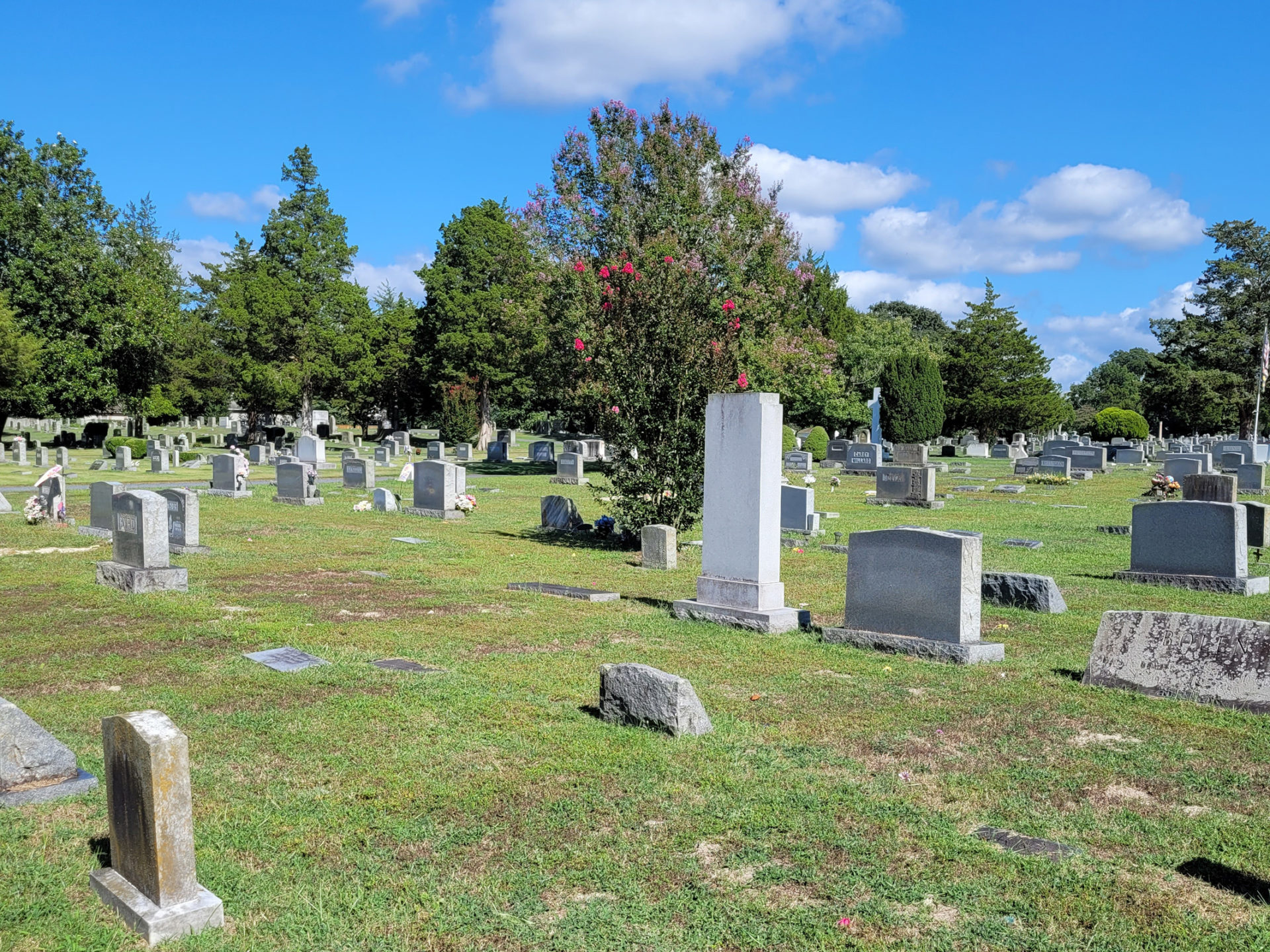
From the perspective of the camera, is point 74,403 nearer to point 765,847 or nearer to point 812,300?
point 812,300

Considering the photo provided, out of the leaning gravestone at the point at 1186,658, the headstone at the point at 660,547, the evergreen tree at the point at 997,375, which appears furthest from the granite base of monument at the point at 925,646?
the evergreen tree at the point at 997,375

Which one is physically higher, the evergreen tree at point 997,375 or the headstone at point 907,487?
the evergreen tree at point 997,375

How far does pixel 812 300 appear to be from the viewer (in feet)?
194

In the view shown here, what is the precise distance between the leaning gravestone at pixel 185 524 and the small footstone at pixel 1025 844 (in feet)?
41.1

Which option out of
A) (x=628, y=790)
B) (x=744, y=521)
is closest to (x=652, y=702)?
(x=628, y=790)

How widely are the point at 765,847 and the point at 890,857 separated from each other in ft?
1.89

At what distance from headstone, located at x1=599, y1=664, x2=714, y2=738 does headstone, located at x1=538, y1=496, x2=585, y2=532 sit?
37.7ft

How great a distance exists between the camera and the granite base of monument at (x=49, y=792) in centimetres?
513

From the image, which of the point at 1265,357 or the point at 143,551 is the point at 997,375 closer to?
the point at 1265,357

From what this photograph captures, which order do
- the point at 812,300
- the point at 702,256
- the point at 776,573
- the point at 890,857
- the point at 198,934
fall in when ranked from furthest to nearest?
the point at 812,300 < the point at 702,256 < the point at 776,573 < the point at 890,857 < the point at 198,934

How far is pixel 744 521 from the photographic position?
9.89 metres

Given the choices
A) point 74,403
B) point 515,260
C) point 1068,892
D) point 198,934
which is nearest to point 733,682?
point 1068,892

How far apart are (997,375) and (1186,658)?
58.0 metres

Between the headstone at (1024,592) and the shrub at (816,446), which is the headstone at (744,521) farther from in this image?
the shrub at (816,446)
